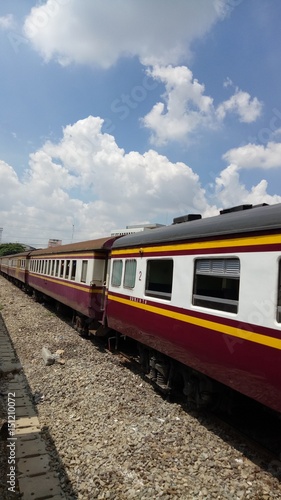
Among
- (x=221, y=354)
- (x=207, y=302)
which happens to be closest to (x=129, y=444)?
(x=221, y=354)

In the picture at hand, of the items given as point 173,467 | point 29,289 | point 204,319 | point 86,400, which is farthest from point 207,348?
point 29,289

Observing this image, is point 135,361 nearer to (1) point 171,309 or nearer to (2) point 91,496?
(1) point 171,309

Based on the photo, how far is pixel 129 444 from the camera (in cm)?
512

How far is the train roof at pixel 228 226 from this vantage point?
4301mm

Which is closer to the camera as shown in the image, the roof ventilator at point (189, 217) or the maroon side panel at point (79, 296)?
the roof ventilator at point (189, 217)

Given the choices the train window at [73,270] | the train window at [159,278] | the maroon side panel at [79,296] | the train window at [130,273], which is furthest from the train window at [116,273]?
the train window at [73,270]

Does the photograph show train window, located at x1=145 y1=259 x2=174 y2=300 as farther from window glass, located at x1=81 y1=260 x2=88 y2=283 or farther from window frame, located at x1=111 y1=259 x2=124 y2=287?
window glass, located at x1=81 y1=260 x2=88 y2=283

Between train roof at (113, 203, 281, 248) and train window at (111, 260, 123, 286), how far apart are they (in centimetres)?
173

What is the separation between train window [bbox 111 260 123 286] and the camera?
885 cm

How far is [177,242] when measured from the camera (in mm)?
6191

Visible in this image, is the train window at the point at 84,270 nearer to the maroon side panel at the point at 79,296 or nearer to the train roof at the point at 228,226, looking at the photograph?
the maroon side panel at the point at 79,296

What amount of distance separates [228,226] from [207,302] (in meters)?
1.14

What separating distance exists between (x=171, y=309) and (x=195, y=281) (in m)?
0.79

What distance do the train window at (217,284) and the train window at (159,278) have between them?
0.85 m
